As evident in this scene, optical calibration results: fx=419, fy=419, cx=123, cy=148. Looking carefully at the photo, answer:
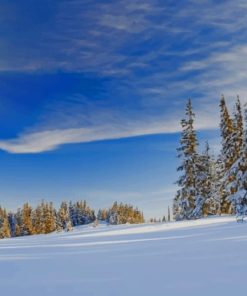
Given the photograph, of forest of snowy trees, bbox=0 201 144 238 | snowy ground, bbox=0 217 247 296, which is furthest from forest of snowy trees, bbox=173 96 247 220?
snowy ground, bbox=0 217 247 296

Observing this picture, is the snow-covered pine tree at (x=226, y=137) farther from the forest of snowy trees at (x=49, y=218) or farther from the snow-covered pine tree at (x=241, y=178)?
the forest of snowy trees at (x=49, y=218)

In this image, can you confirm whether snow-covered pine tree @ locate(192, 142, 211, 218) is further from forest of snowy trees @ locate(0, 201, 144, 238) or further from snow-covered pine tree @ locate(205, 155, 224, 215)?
forest of snowy trees @ locate(0, 201, 144, 238)

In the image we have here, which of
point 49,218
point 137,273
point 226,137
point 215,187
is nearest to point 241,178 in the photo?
point 226,137

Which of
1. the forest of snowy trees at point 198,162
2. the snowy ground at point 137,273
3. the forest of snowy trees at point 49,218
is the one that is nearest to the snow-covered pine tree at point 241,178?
the forest of snowy trees at point 198,162

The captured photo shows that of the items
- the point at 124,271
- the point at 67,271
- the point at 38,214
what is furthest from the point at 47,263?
the point at 38,214

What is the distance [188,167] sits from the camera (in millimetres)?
39875

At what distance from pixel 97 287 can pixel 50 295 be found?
24.2 inches

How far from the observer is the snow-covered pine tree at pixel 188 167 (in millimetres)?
39781

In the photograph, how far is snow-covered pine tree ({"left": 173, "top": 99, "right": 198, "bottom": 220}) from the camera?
1566 inches

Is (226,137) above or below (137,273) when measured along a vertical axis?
above

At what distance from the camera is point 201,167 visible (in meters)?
40.1

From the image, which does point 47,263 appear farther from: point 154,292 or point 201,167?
point 201,167

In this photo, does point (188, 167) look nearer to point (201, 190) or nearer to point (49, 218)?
point (201, 190)

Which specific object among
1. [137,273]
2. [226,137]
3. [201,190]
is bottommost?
[137,273]
